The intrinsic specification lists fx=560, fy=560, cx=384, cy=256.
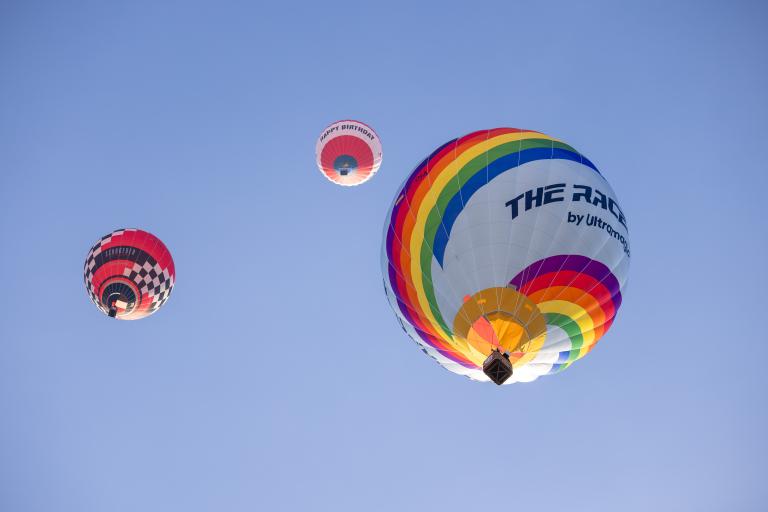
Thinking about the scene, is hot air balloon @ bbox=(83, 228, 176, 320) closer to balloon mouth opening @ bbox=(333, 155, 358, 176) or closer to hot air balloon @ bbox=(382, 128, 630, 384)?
balloon mouth opening @ bbox=(333, 155, 358, 176)

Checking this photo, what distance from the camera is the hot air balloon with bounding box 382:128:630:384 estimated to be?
25.1ft

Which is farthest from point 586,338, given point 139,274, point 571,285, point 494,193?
point 139,274

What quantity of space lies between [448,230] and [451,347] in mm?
1807

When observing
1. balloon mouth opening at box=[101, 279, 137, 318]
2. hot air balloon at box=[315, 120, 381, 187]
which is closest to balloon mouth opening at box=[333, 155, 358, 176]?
hot air balloon at box=[315, 120, 381, 187]

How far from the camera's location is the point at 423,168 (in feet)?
29.2

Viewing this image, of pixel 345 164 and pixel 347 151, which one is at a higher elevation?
pixel 347 151

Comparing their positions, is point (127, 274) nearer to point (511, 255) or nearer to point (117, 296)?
point (117, 296)

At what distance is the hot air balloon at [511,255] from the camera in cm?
766

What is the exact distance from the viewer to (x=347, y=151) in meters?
15.4

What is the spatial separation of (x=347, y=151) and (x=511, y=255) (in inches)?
340

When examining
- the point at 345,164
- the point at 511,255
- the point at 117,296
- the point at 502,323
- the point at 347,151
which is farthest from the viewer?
the point at 345,164

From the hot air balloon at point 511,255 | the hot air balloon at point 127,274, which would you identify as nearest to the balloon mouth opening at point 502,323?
the hot air balloon at point 511,255

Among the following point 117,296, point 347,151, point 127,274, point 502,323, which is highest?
point 347,151

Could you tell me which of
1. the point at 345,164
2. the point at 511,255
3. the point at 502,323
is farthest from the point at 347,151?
the point at 502,323
